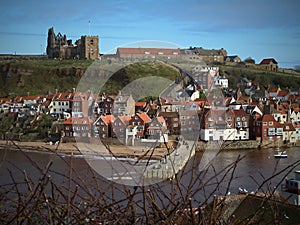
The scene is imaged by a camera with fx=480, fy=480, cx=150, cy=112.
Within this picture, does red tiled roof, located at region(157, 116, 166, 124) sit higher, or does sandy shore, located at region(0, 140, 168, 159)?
red tiled roof, located at region(157, 116, 166, 124)

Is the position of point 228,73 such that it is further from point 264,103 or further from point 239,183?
point 239,183

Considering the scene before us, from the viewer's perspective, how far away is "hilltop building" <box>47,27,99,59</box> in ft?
65.0

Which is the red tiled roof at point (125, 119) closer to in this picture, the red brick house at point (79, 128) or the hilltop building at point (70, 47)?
the red brick house at point (79, 128)

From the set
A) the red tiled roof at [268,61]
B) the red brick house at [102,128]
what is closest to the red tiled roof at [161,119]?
the red brick house at [102,128]

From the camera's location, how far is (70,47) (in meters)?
21.0

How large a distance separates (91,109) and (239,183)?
19.9 feet

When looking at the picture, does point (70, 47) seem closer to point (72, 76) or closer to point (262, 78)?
point (72, 76)

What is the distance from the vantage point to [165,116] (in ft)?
33.0

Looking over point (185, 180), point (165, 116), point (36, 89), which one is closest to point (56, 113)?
point (165, 116)

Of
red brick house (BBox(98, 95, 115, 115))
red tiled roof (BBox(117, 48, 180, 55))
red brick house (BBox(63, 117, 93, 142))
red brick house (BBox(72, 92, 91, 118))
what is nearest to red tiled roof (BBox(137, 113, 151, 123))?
red brick house (BBox(63, 117, 93, 142))

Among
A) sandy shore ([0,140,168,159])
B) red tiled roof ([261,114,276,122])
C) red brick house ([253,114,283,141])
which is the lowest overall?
sandy shore ([0,140,168,159])

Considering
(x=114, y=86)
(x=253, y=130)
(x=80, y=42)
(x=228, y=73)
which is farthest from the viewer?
(x=80, y=42)

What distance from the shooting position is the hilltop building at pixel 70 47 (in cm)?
1981

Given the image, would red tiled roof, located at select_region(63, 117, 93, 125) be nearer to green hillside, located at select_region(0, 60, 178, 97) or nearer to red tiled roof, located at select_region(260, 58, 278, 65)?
green hillside, located at select_region(0, 60, 178, 97)
